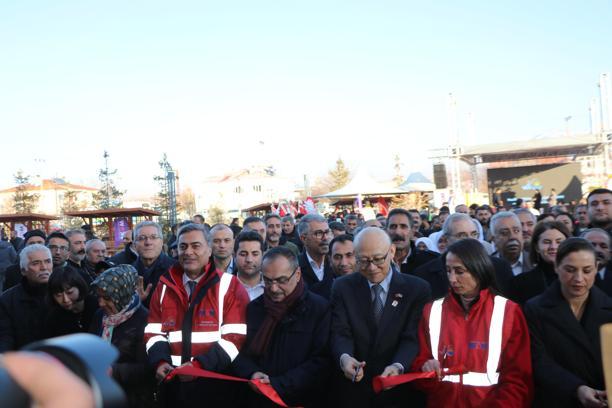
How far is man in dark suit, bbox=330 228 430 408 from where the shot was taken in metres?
4.43

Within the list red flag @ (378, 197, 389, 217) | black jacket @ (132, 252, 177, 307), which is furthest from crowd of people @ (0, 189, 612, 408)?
red flag @ (378, 197, 389, 217)

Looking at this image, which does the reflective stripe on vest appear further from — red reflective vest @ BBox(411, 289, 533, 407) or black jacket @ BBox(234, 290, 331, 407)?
black jacket @ BBox(234, 290, 331, 407)

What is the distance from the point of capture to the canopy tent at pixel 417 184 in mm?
43641

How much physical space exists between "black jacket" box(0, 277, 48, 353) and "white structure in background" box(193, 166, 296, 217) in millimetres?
97299

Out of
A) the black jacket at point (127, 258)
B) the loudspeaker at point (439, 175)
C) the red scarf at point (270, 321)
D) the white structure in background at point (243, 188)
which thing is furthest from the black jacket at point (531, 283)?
the white structure in background at point (243, 188)

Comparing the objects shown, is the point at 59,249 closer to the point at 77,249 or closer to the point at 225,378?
the point at 77,249

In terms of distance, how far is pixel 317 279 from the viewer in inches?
275

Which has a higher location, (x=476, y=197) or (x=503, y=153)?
(x=503, y=153)

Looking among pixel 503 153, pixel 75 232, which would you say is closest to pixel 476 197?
pixel 503 153

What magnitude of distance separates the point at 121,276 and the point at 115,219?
14576 mm

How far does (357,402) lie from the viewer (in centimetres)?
451

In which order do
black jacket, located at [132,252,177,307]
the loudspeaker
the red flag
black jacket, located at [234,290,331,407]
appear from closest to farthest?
black jacket, located at [234,290,331,407] < black jacket, located at [132,252,177,307] < the red flag < the loudspeaker

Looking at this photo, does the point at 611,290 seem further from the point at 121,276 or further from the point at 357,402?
the point at 121,276

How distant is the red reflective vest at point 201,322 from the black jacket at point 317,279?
4.44 ft
